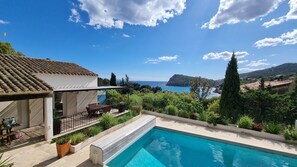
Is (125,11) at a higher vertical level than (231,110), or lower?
higher

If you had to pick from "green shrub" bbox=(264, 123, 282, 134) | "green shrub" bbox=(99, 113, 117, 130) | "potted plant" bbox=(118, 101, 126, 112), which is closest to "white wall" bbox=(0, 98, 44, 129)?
"green shrub" bbox=(99, 113, 117, 130)

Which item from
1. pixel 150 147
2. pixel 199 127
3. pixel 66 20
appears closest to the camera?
pixel 150 147

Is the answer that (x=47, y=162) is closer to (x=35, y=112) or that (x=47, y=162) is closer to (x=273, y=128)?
(x=35, y=112)

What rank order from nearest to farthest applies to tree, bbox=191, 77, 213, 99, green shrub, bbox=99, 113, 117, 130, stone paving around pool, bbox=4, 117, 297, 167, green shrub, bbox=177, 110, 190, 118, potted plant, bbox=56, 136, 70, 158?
stone paving around pool, bbox=4, 117, 297, 167, potted plant, bbox=56, 136, 70, 158, green shrub, bbox=99, 113, 117, 130, green shrub, bbox=177, 110, 190, 118, tree, bbox=191, 77, 213, 99

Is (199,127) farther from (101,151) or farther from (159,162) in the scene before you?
(101,151)

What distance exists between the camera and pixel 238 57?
702 inches

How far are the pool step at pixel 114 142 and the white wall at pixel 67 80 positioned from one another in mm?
7081

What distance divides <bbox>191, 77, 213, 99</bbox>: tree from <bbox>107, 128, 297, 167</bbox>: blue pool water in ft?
67.3

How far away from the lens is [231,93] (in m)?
17.0

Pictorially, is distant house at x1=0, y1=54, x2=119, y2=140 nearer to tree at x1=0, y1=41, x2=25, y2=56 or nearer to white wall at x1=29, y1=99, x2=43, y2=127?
white wall at x1=29, y1=99, x2=43, y2=127

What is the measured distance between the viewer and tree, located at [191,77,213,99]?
108 ft

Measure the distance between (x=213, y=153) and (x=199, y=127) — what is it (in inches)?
166

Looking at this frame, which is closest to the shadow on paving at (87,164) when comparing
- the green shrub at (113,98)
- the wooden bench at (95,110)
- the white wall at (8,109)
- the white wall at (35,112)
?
the white wall at (35,112)

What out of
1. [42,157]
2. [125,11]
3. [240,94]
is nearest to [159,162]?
[42,157]
